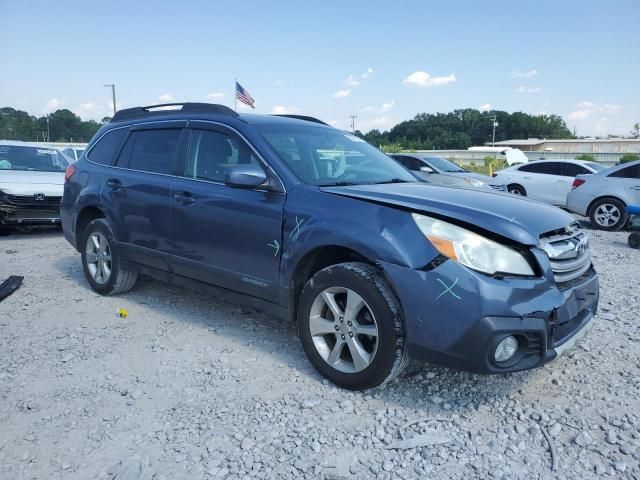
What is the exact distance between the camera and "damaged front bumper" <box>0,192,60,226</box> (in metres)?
8.00

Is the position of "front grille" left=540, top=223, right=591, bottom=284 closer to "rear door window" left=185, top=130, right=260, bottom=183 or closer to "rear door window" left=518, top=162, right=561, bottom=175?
"rear door window" left=185, top=130, right=260, bottom=183

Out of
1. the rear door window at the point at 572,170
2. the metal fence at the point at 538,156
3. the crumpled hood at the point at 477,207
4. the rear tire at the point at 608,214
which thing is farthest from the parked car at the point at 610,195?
the metal fence at the point at 538,156

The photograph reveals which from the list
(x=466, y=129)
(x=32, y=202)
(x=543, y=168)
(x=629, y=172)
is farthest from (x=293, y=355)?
(x=466, y=129)

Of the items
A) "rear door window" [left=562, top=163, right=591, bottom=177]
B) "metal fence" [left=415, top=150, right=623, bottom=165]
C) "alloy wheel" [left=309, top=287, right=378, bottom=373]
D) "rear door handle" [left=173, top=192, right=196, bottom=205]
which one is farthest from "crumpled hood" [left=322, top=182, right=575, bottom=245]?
"metal fence" [left=415, top=150, right=623, bottom=165]

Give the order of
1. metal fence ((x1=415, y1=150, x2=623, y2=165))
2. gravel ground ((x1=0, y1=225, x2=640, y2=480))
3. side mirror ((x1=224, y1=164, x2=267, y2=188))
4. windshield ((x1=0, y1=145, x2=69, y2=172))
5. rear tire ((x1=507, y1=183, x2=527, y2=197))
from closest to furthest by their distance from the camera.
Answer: gravel ground ((x1=0, y1=225, x2=640, y2=480))
side mirror ((x1=224, y1=164, x2=267, y2=188))
windshield ((x1=0, y1=145, x2=69, y2=172))
rear tire ((x1=507, y1=183, x2=527, y2=197))
metal fence ((x1=415, y1=150, x2=623, y2=165))

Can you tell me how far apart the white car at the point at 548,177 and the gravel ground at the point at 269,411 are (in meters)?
9.74

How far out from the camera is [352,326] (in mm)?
3014

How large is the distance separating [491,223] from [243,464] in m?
1.76

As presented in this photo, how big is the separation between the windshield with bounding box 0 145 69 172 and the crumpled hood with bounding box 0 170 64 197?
0.42m

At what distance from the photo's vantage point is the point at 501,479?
233 centimetres

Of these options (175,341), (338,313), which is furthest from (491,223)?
(175,341)

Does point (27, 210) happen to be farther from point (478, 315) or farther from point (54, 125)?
point (54, 125)

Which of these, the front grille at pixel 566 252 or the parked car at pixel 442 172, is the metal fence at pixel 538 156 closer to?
the parked car at pixel 442 172

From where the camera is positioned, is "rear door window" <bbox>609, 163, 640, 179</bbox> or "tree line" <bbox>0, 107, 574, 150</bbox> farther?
"tree line" <bbox>0, 107, 574, 150</bbox>
